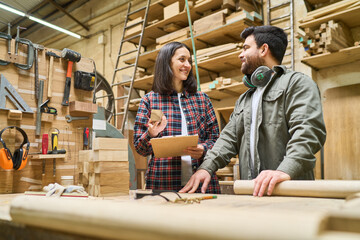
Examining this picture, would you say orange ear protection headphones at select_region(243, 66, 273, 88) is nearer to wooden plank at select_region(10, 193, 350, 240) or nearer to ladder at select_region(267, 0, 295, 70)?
wooden plank at select_region(10, 193, 350, 240)

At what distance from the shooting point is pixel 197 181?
4.94 feet

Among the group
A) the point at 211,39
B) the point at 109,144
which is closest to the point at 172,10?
the point at 211,39

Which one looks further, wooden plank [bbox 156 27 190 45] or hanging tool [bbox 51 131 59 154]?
wooden plank [bbox 156 27 190 45]

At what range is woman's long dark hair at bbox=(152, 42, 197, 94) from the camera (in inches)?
81.9

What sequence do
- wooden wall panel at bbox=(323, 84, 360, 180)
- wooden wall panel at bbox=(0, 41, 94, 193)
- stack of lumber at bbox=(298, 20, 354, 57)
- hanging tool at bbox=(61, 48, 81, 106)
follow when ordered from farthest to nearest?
1. wooden wall panel at bbox=(323, 84, 360, 180)
2. stack of lumber at bbox=(298, 20, 354, 57)
3. hanging tool at bbox=(61, 48, 81, 106)
4. wooden wall panel at bbox=(0, 41, 94, 193)

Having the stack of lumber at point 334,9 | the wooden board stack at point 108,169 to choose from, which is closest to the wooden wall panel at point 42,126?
the wooden board stack at point 108,169

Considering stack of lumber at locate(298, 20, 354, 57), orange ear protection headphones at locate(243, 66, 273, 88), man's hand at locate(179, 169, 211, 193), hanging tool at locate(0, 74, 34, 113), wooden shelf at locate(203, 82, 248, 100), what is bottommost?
man's hand at locate(179, 169, 211, 193)

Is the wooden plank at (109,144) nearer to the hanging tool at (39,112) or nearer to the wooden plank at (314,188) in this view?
the wooden plank at (314,188)

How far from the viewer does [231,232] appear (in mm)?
404

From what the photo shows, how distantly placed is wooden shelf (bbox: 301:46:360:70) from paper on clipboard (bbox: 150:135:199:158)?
2481 mm

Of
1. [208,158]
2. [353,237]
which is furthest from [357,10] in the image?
[353,237]

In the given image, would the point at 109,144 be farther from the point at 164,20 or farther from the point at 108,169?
the point at 164,20

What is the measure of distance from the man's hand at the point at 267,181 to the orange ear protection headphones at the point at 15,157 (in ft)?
4.39

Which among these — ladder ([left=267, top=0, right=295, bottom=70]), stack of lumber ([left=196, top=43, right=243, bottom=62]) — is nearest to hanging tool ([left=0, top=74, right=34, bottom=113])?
stack of lumber ([left=196, top=43, right=243, bottom=62])
